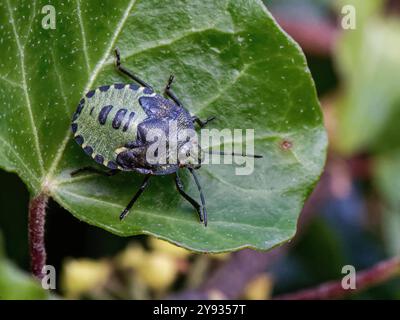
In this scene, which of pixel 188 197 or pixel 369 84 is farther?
pixel 369 84

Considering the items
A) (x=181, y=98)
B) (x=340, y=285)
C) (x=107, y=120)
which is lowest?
(x=340, y=285)

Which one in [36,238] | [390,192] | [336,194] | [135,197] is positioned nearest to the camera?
[36,238]

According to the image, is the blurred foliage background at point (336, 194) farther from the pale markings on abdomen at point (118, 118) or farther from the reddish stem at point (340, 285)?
the pale markings on abdomen at point (118, 118)

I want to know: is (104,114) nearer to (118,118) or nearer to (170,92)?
(118,118)

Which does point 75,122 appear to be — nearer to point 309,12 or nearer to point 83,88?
point 83,88

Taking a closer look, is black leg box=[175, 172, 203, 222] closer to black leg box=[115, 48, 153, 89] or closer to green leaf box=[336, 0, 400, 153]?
black leg box=[115, 48, 153, 89]

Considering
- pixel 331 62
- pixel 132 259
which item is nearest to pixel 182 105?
pixel 132 259

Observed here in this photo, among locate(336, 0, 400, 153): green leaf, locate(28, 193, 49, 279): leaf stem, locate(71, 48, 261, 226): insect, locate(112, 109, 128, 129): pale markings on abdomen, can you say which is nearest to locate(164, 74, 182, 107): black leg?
locate(71, 48, 261, 226): insect

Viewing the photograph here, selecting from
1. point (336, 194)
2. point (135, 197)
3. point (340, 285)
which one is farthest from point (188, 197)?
point (336, 194)
